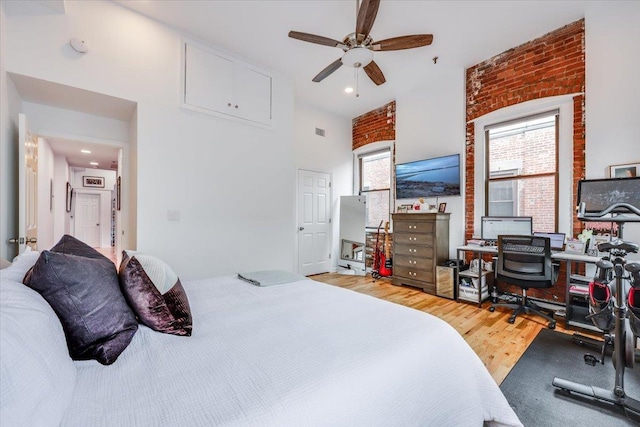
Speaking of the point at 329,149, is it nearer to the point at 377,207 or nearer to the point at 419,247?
the point at 377,207

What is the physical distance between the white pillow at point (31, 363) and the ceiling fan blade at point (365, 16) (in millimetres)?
2522

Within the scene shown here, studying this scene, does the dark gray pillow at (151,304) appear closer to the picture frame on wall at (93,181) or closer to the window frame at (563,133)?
the window frame at (563,133)

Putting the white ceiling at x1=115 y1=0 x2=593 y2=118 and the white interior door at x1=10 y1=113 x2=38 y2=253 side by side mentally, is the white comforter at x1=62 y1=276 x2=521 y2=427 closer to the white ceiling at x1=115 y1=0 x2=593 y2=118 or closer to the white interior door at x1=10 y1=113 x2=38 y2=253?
the white interior door at x1=10 y1=113 x2=38 y2=253

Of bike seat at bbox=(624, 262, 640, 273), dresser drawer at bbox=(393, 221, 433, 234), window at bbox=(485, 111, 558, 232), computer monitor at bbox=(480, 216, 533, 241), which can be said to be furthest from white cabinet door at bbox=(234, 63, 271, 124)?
bike seat at bbox=(624, 262, 640, 273)

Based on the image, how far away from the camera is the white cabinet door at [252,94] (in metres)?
3.45

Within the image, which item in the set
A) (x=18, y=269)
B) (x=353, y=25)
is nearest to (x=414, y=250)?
(x=353, y=25)

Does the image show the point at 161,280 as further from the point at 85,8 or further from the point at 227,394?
the point at 85,8

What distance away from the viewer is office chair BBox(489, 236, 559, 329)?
2.84 meters

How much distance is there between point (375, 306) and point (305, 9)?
2987 millimetres

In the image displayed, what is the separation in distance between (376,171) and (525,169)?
101 inches

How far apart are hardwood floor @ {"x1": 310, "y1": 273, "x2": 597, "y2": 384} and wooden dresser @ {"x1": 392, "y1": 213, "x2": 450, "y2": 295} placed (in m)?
0.20

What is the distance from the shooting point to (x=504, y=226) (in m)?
3.58

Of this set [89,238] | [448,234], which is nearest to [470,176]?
[448,234]

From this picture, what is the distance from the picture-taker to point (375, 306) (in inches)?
59.2
